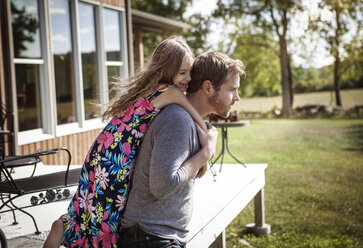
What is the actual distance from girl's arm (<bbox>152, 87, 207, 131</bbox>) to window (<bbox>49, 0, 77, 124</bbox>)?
18.2 feet

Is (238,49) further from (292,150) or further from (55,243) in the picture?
(55,243)

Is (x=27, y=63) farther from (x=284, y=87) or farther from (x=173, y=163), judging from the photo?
(x=284, y=87)

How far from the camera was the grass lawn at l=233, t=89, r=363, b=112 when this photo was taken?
28.7 meters

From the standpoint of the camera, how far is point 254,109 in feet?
91.1

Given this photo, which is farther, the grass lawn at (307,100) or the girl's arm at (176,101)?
the grass lawn at (307,100)

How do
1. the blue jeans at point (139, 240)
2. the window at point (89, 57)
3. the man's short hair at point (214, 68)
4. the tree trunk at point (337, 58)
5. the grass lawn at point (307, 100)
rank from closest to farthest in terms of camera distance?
the blue jeans at point (139, 240) < the man's short hair at point (214, 68) < the window at point (89, 57) < the tree trunk at point (337, 58) < the grass lawn at point (307, 100)

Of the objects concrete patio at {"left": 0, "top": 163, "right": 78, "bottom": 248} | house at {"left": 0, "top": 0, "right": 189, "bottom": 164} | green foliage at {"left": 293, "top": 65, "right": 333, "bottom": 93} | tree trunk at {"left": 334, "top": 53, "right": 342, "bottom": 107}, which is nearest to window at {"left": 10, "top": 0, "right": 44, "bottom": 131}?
house at {"left": 0, "top": 0, "right": 189, "bottom": 164}

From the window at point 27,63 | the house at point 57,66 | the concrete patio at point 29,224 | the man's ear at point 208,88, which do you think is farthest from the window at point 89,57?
the man's ear at point 208,88

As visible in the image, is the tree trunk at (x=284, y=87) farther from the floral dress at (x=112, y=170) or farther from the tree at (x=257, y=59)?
the floral dress at (x=112, y=170)

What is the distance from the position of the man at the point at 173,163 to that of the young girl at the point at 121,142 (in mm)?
45

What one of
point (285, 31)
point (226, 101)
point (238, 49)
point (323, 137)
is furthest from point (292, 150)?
point (238, 49)

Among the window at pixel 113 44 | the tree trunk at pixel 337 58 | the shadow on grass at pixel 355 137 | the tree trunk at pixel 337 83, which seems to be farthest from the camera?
the tree trunk at pixel 337 83

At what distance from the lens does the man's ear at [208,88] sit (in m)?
2.08

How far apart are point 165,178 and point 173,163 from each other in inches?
2.6
